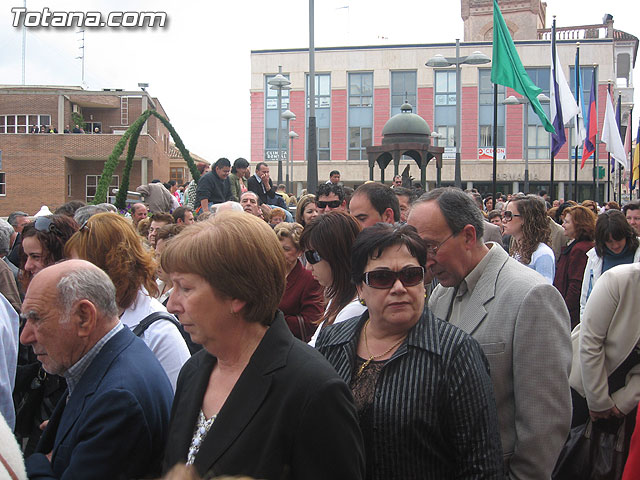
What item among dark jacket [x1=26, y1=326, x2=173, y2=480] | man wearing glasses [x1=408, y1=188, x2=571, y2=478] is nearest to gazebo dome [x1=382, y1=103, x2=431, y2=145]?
Result: man wearing glasses [x1=408, y1=188, x2=571, y2=478]

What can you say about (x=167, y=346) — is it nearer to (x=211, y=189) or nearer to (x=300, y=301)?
(x=300, y=301)

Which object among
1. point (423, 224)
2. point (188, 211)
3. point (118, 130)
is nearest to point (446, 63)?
point (188, 211)

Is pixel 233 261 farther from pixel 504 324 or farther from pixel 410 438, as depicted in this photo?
pixel 504 324

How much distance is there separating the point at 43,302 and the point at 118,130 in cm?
5903

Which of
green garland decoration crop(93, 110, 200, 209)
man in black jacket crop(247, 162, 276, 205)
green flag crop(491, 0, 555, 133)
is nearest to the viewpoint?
man in black jacket crop(247, 162, 276, 205)

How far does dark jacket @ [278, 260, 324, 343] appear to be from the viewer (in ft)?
16.8

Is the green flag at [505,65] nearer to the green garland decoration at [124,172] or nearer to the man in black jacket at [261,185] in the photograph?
the man in black jacket at [261,185]

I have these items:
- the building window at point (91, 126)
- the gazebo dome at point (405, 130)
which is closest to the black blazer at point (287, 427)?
the gazebo dome at point (405, 130)

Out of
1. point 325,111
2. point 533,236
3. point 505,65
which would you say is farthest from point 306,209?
point 325,111

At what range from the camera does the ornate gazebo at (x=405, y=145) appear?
1764cm

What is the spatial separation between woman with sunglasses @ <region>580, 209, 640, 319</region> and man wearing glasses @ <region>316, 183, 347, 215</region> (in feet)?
9.07

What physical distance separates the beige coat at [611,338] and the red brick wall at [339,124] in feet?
175

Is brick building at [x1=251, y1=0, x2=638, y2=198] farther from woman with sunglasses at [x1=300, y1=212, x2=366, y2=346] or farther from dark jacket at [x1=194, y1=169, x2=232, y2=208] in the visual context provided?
woman with sunglasses at [x1=300, y1=212, x2=366, y2=346]

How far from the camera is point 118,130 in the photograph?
5859 cm
